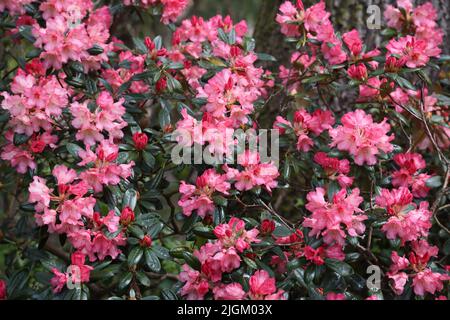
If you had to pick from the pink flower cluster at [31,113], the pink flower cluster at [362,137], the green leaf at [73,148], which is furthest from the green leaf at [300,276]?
the pink flower cluster at [31,113]

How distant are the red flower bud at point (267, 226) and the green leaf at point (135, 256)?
12.4 inches

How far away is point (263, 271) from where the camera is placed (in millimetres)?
1502

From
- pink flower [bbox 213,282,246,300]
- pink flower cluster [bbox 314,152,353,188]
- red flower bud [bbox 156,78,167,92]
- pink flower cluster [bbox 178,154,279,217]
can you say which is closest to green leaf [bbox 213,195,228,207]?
pink flower cluster [bbox 178,154,279,217]

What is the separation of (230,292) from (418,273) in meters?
0.52

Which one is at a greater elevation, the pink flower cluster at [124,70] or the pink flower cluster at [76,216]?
the pink flower cluster at [124,70]

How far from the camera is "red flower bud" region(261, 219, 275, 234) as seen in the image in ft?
5.40

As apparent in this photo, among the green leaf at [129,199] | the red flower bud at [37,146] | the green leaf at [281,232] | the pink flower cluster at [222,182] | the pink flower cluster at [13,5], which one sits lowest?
the green leaf at [281,232]

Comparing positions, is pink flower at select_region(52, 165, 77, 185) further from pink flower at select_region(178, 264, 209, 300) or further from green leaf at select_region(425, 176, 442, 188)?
green leaf at select_region(425, 176, 442, 188)

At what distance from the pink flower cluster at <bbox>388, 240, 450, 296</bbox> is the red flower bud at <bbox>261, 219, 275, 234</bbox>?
13.8 inches

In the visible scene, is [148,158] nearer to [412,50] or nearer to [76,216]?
[76,216]

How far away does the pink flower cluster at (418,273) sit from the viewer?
1.66 meters

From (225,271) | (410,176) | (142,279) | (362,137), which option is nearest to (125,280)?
(142,279)

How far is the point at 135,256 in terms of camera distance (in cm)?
159

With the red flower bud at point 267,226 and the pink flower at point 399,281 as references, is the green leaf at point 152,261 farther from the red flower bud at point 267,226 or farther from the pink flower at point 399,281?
the pink flower at point 399,281
